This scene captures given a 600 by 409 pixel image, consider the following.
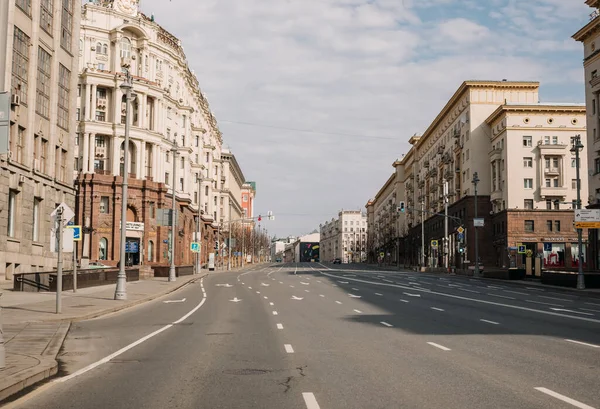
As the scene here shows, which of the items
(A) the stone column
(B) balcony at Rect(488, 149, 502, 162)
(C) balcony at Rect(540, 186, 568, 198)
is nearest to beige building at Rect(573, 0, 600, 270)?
(C) balcony at Rect(540, 186, 568, 198)

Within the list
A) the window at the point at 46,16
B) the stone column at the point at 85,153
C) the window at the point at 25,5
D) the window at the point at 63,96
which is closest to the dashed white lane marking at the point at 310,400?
the window at the point at 25,5

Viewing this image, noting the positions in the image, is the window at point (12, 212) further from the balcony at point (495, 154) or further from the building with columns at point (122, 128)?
the balcony at point (495, 154)

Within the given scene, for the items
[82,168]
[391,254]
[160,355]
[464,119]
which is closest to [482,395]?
[160,355]

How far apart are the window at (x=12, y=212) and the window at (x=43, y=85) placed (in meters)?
6.40

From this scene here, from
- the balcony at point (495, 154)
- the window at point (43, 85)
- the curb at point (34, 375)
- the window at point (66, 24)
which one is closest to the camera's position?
the curb at point (34, 375)

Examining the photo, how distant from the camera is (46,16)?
44031 mm

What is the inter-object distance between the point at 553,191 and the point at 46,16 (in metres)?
61.8

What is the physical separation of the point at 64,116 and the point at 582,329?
39359 mm

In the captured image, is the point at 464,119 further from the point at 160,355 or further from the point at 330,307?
the point at 160,355

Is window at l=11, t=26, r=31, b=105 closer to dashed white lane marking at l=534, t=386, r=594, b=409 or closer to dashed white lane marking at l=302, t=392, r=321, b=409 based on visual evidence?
dashed white lane marking at l=302, t=392, r=321, b=409

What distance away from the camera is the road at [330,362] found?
838cm

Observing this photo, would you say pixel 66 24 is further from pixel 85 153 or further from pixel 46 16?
pixel 85 153

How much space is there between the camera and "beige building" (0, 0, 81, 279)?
38.4 meters

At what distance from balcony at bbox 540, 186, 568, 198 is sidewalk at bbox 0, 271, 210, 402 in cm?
6028
